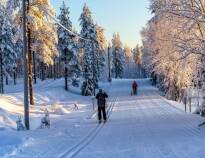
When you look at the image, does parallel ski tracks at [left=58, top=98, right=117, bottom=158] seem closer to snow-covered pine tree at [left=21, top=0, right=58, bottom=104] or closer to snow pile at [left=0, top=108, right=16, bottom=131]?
snow pile at [left=0, top=108, right=16, bottom=131]

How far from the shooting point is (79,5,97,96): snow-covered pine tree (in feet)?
227

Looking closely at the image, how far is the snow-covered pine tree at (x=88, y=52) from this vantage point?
69062 mm

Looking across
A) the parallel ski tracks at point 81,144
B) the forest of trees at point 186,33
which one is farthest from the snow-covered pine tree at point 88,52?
the parallel ski tracks at point 81,144

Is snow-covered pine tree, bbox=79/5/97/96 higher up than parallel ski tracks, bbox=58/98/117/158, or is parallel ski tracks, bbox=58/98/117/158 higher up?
snow-covered pine tree, bbox=79/5/97/96

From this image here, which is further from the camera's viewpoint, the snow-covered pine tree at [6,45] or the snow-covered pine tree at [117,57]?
the snow-covered pine tree at [117,57]

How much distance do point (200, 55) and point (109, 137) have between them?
756 centimetres

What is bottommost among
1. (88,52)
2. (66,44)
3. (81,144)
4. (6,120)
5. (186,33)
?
(6,120)

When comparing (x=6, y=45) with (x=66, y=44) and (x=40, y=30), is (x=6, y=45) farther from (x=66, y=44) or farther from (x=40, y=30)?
(x=40, y=30)

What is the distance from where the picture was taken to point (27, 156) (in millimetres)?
13078

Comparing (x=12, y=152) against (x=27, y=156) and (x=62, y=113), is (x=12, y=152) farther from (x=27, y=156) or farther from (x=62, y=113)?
(x=62, y=113)

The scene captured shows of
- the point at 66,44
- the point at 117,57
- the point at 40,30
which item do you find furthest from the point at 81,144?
the point at 117,57

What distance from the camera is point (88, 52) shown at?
74375mm

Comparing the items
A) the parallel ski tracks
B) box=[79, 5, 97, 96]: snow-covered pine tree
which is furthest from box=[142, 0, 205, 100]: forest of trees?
box=[79, 5, 97, 96]: snow-covered pine tree

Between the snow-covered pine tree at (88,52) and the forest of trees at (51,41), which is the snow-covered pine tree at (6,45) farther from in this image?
the snow-covered pine tree at (88,52)
